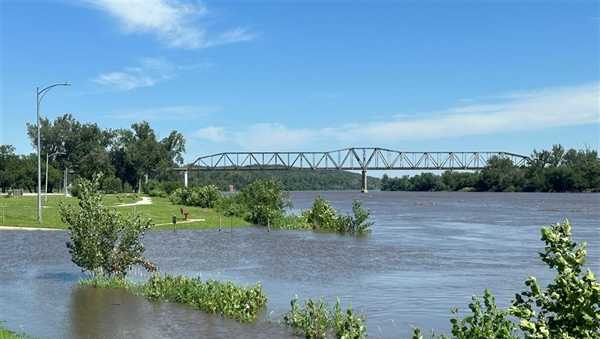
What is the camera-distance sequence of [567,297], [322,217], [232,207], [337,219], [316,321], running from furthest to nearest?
1. [232,207]
2. [322,217]
3. [337,219]
4. [316,321]
5. [567,297]

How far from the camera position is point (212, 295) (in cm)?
2070

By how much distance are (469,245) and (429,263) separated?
11.7 m

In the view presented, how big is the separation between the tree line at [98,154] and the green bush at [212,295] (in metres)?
99.6

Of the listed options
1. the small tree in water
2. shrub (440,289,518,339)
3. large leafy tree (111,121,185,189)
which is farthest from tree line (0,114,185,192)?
shrub (440,289,518,339)

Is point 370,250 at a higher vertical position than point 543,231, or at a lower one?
lower

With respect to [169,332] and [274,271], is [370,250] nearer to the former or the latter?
[274,271]

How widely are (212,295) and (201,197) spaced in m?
60.3

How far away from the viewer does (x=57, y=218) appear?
53281 mm

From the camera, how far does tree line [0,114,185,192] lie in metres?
130

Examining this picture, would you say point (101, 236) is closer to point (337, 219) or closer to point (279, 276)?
point (279, 276)

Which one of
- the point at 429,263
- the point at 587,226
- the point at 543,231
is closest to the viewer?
the point at 543,231

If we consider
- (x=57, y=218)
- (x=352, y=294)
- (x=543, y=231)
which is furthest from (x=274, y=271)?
(x=57, y=218)

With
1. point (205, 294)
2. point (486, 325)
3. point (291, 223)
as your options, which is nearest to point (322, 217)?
point (291, 223)

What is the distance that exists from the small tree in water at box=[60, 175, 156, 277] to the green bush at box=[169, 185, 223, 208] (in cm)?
5205
